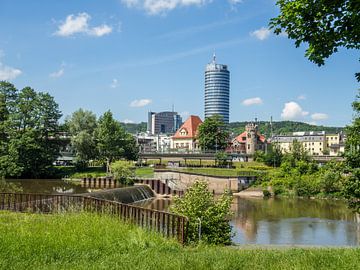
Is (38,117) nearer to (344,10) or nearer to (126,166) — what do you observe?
(126,166)

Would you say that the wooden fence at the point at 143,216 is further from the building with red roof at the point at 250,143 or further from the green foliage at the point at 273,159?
the building with red roof at the point at 250,143

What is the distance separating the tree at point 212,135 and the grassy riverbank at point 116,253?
278 ft

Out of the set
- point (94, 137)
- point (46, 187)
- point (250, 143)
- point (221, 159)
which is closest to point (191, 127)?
point (250, 143)

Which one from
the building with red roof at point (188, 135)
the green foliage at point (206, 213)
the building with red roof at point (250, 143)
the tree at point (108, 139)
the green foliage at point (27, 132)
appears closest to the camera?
the green foliage at point (206, 213)

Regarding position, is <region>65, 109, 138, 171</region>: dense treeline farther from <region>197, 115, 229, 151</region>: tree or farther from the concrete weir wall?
<region>197, 115, 229, 151</region>: tree

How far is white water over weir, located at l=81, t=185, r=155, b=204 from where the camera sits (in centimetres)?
4053

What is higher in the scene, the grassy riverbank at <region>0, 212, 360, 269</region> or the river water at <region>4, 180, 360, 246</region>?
the grassy riverbank at <region>0, 212, 360, 269</region>

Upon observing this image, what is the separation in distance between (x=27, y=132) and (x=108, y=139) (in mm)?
14384

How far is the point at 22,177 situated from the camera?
6681cm

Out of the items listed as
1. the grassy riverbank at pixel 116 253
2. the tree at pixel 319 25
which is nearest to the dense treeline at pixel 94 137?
the grassy riverbank at pixel 116 253

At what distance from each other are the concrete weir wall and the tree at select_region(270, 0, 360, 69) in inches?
2110

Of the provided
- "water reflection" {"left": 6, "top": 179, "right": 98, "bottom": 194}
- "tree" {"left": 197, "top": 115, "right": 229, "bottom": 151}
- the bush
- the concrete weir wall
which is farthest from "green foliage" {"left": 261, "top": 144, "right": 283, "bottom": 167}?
"water reflection" {"left": 6, "top": 179, "right": 98, "bottom": 194}

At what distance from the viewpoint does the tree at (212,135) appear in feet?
315

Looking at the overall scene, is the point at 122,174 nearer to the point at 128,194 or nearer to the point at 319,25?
the point at 128,194
